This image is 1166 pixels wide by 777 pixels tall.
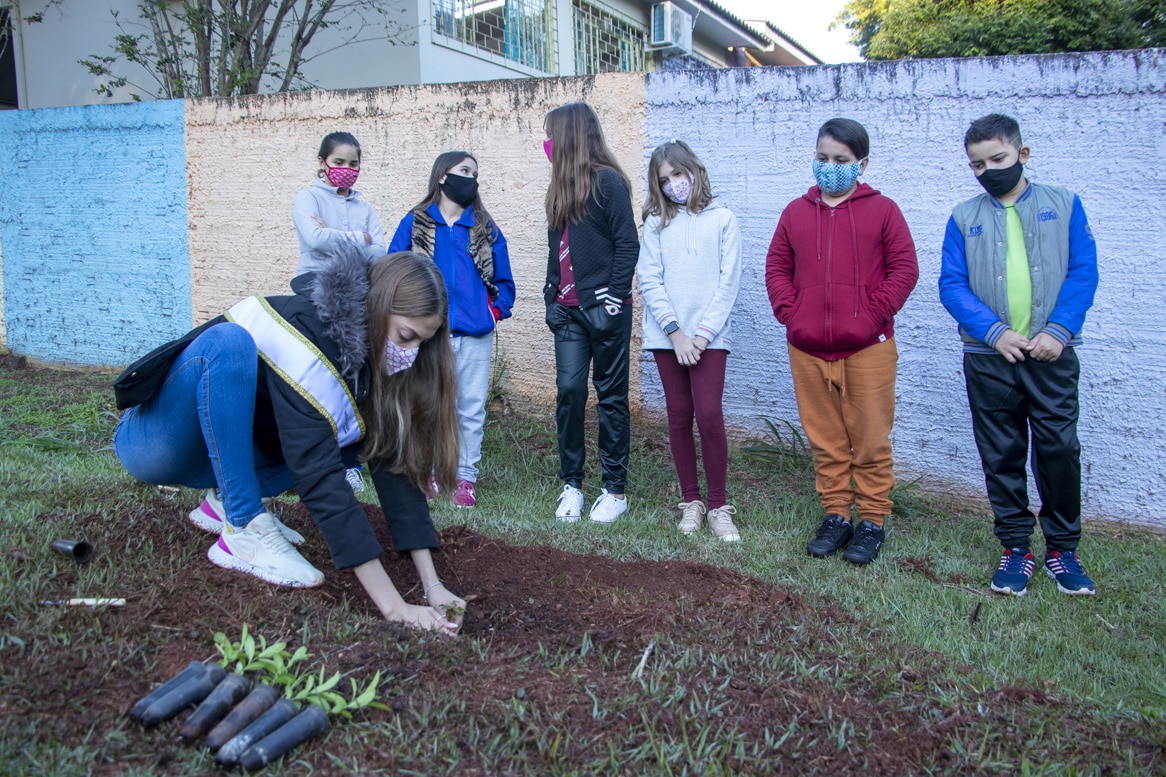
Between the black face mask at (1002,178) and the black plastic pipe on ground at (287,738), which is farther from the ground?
the black face mask at (1002,178)

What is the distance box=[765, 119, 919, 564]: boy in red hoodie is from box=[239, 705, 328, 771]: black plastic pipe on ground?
249 cm

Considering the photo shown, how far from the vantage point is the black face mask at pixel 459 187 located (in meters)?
4.75

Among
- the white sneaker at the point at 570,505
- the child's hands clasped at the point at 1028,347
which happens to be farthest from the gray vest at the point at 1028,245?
the white sneaker at the point at 570,505

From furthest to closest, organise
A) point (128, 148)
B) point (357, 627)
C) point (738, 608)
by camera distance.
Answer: point (128, 148), point (738, 608), point (357, 627)

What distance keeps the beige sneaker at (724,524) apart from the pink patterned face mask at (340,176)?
2.78 metres

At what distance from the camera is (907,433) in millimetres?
5133

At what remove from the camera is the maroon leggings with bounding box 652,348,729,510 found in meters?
4.34

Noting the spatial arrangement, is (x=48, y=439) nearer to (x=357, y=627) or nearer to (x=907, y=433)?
(x=357, y=627)

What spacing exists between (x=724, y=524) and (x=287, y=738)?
2.57m

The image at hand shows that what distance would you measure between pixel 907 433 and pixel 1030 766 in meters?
3.00

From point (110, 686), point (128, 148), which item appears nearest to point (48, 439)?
point (128, 148)

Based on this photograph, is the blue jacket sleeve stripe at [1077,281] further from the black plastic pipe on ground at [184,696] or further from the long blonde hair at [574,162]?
the black plastic pipe on ground at [184,696]

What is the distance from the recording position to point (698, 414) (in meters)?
4.38

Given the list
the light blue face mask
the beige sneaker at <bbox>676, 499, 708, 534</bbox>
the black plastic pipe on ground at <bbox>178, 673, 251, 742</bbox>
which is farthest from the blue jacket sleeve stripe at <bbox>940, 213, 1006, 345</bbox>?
the black plastic pipe on ground at <bbox>178, 673, 251, 742</bbox>
